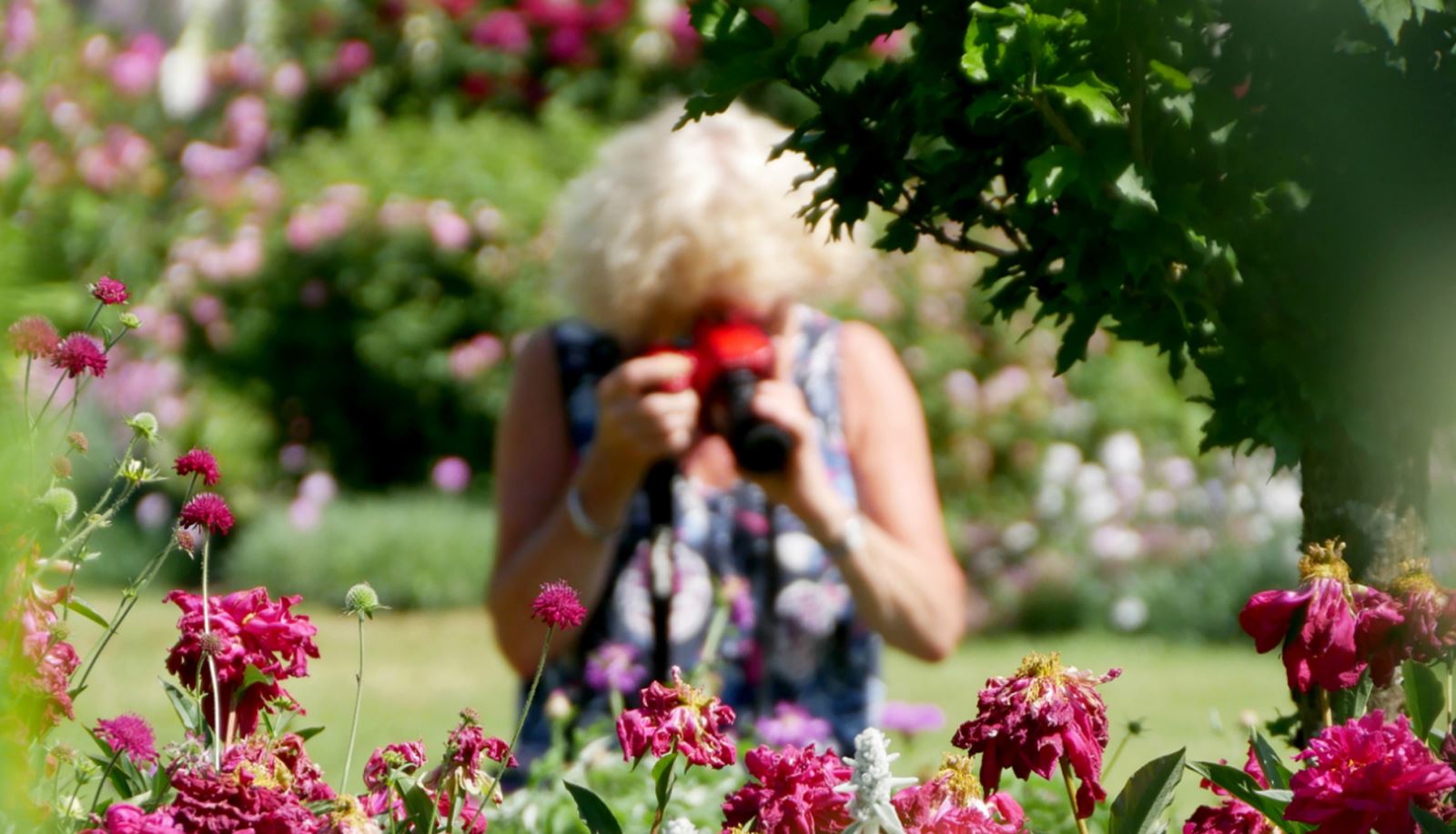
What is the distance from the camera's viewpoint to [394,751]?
116cm

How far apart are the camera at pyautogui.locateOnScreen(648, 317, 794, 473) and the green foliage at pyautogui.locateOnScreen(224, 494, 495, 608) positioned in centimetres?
394

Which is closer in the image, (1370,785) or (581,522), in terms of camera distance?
(1370,785)

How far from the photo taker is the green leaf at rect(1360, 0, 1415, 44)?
1.19 m

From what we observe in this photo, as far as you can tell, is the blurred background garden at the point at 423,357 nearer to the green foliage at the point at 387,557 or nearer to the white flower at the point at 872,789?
the green foliage at the point at 387,557

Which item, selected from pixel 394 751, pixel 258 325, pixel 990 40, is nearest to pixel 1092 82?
pixel 990 40

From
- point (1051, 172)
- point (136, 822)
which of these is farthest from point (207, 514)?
point (1051, 172)

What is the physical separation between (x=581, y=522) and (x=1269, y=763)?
1836mm

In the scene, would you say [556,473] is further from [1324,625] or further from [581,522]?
[1324,625]

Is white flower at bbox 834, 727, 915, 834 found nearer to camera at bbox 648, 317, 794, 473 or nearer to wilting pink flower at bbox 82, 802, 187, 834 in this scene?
wilting pink flower at bbox 82, 802, 187, 834

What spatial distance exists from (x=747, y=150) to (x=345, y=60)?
578cm

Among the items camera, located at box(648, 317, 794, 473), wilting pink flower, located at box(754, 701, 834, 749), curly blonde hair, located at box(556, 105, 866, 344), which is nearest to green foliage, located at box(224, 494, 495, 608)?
curly blonde hair, located at box(556, 105, 866, 344)

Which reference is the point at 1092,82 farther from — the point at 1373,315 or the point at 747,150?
the point at 747,150

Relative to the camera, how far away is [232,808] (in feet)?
3.33

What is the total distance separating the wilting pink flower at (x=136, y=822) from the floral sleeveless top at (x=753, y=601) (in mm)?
2013
